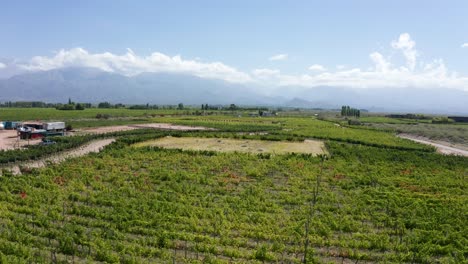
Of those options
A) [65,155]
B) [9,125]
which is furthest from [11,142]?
→ [9,125]

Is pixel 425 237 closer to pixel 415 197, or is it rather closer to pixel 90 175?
pixel 415 197

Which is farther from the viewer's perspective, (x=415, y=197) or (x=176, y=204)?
(x=415, y=197)

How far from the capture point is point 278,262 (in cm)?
1038

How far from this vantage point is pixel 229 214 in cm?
1409

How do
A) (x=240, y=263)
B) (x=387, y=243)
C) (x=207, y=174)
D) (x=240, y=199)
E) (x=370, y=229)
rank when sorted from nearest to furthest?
1. (x=240, y=263)
2. (x=387, y=243)
3. (x=370, y=229)
4. (x=240, y=199)
5. (x=207, y=174)

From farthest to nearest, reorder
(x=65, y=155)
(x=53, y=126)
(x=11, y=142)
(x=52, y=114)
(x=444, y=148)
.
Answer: (x=52, y=114)
(x=444, y=148)
(x=53, y=126)
(x=11, y=142)
(x=65, y=155)

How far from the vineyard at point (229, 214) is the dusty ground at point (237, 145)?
1011 centimetres

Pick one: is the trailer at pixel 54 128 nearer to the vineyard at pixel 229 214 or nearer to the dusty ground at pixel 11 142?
the dusty ground at pixel 11 142

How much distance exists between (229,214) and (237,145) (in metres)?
24.7

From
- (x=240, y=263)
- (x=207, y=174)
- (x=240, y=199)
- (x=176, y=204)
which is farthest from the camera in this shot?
(x=207, y=174)

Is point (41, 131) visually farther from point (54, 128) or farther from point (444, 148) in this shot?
point (444, 148)

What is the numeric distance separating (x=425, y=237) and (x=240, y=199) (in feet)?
26.5

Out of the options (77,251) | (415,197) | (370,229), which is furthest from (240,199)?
(415,197)

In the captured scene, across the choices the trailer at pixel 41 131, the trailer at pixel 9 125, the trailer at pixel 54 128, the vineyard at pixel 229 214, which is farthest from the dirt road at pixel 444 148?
the trailer at pixel 9 125
